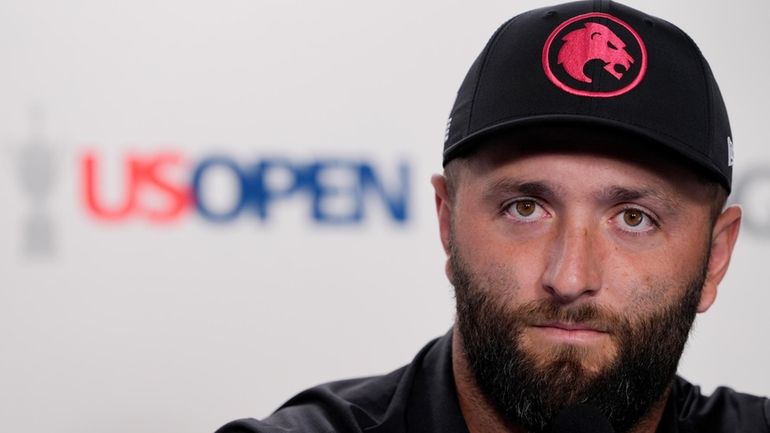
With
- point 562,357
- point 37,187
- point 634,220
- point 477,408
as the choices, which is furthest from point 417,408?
point 37,187

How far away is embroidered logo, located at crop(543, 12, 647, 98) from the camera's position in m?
1.05

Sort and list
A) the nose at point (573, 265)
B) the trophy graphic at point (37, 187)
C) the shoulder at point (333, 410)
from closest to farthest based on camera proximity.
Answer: the nose at point (573, 265), the shoulder at point (333, 410), the trophy graphic at point (37, 187)

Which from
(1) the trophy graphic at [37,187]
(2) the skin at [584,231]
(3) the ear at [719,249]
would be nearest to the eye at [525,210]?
(2) the skin at [584,231]

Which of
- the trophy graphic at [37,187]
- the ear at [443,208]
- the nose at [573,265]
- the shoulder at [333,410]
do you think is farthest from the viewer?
the trophy graphic at [37,187]

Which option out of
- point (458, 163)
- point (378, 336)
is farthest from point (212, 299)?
point (458, 163)

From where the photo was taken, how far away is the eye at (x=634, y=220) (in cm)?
106

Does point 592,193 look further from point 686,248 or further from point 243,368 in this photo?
point 243,368

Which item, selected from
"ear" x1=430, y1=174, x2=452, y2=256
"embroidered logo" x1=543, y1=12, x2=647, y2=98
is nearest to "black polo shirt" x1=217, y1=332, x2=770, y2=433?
"ear" x1=430, y1=174, x2=452, y2=256

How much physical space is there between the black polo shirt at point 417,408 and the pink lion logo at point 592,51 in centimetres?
38

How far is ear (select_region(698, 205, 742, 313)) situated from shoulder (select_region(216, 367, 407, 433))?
358mm

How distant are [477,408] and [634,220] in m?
0.28

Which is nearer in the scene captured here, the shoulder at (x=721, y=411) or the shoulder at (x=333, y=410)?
the shoulder at (x=333, y=410)

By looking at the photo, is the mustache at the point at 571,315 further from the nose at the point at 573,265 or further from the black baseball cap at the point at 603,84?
the black baseball cap at the point at 603,84

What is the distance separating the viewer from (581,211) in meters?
1.04
